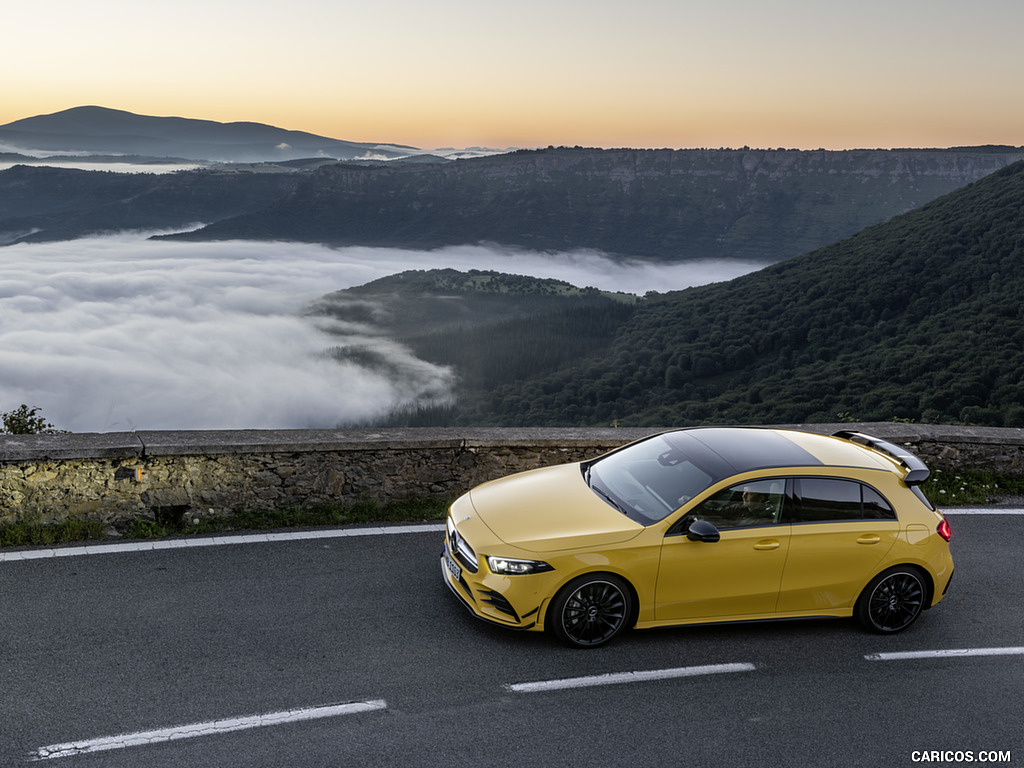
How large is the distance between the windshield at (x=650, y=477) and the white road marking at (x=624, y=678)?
37.8 inches

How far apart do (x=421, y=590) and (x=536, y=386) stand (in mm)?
83526

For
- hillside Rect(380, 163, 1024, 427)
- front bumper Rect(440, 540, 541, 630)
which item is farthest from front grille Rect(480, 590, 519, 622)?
hillside Rect(380, 163, 1024, 427)

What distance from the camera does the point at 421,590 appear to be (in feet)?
19.9

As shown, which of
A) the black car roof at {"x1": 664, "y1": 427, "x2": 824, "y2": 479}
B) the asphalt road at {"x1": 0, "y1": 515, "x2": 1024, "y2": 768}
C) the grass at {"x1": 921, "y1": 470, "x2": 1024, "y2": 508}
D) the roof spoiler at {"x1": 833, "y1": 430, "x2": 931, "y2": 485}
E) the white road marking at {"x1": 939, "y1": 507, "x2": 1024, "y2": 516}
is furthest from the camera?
the grass at {"x1": 921, "y1": 470, "x2": 1024, "y2": 508}

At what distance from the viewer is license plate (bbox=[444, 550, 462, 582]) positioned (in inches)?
220

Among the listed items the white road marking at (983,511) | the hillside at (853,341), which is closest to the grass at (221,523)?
the white road marking at (983,511)

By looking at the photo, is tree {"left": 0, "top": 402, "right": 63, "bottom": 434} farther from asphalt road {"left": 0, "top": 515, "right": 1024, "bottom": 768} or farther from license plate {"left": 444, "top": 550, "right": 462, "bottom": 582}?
license plate {"left": 444, "top": 550, "right": 462, "bottom": 582}

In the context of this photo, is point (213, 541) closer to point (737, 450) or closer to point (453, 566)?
point (453, 566)

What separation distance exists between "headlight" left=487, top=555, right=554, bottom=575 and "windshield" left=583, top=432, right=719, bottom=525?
77cm

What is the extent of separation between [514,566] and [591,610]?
0.60m

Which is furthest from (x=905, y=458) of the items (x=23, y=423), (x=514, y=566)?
(x=23, y=423)

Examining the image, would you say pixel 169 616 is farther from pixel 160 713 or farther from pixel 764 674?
pixel 764 674

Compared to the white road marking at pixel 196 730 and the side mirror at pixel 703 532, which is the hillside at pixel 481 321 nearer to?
the side mirror at pixel 703 532

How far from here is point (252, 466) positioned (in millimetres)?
7316
